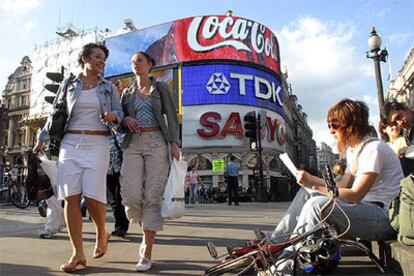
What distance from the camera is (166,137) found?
3.32 metres

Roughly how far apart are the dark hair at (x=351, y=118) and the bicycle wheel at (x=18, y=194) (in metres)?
11.6

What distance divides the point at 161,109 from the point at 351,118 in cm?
160

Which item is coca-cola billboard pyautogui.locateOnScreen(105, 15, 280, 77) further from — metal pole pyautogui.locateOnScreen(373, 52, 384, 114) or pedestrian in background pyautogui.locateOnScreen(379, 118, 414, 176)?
pedestrian in background pyautogui.locateOnScreen(379, 118, 414, 176)

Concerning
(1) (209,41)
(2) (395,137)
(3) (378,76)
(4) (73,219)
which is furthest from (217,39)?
(4) (73,219)

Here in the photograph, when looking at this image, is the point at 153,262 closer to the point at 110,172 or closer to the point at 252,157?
the point at 110,172

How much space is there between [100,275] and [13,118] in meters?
66.2

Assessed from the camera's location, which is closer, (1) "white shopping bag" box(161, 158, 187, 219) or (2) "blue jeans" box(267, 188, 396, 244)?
(2) "blue jeans" box(267, 188, 396, 244)

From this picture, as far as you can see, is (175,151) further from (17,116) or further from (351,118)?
(17,116)

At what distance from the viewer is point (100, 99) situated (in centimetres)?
331

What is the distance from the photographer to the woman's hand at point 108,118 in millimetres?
3117

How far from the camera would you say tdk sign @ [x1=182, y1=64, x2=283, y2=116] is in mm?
40500

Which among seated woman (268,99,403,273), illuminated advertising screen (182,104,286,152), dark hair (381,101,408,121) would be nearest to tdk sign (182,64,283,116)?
illuminated advertising screen (182,104,286,152)

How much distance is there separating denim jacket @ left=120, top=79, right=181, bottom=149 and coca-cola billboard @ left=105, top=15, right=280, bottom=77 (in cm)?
3755

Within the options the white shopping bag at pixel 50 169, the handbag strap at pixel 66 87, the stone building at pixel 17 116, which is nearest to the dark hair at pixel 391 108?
the handbag strap at pixel 66 87
